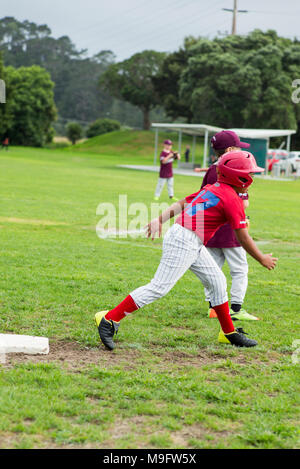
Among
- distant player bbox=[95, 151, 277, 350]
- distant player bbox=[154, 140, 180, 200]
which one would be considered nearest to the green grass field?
distant player bbox=[95, 151, 277, 350]

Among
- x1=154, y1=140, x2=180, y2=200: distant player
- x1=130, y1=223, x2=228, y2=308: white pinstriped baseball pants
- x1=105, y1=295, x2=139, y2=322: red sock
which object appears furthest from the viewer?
x1=154, y1=140, x2=180, y2=200: distant player

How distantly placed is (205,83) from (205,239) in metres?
51.5

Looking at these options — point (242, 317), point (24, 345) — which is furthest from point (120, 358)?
point (242, 317)

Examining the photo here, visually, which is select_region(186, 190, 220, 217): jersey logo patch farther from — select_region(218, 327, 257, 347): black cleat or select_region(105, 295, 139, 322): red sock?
select_region(218, 327, 257, 347): black cleat

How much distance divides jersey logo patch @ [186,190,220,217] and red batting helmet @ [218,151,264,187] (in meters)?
0.17

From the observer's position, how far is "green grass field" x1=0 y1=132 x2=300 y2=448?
10.3 feet

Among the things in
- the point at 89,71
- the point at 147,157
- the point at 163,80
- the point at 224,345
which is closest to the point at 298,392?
the point at 224,345

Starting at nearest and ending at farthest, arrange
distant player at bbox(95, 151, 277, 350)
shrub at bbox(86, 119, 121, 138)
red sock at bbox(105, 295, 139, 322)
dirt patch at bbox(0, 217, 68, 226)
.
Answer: distant player at bbox(95, 151, 277, 350) < red sock at bbox(105, 295, 139, 322) < dirt patch at bbox(0, 217, 68, 226) < shrub at bbox(86, 119, 121, 138)

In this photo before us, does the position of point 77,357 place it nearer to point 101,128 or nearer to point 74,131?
point 74,131

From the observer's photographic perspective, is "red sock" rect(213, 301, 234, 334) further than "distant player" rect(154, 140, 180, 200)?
No

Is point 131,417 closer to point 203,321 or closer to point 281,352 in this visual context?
point 281,352

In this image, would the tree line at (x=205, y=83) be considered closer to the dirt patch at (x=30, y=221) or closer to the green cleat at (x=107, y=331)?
the dirt patch at (x=30, y=221)

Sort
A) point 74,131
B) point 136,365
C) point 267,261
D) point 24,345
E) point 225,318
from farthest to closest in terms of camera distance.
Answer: point 74,131, point 225,318, point 267,261, point 24,345, point 136,365

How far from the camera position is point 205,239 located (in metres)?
4.43
